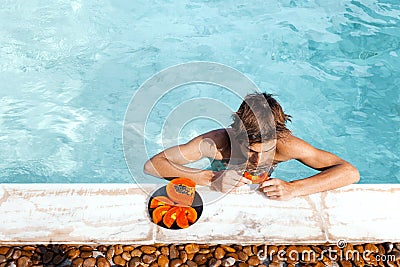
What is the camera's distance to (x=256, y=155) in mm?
2980

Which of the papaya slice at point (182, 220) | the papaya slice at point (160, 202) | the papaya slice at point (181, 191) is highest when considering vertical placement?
the papaya slice at point (181, 191)

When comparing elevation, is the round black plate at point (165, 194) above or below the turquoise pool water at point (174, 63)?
below

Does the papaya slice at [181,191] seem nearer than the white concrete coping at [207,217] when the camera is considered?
No

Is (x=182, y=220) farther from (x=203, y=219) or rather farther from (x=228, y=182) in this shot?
(x=228, y=182)

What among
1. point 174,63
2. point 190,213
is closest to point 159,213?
point 190,213

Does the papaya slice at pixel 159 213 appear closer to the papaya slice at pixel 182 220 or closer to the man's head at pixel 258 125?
the papaya slice at pixel 182 220

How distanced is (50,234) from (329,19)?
5.35m

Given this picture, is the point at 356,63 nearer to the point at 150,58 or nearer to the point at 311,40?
the point at 311,40

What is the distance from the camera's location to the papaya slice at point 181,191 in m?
2.83

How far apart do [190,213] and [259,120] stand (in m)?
0.71

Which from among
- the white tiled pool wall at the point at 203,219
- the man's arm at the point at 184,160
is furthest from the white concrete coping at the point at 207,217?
the man's arm at the point at 184,160

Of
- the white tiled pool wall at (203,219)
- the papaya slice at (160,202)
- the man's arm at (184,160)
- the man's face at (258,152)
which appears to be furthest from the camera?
the man's arm at (184,160)

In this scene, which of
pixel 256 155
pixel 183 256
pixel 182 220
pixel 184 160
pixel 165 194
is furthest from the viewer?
pixel 184 160

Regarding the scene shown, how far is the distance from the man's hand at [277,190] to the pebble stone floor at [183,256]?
341 mm
